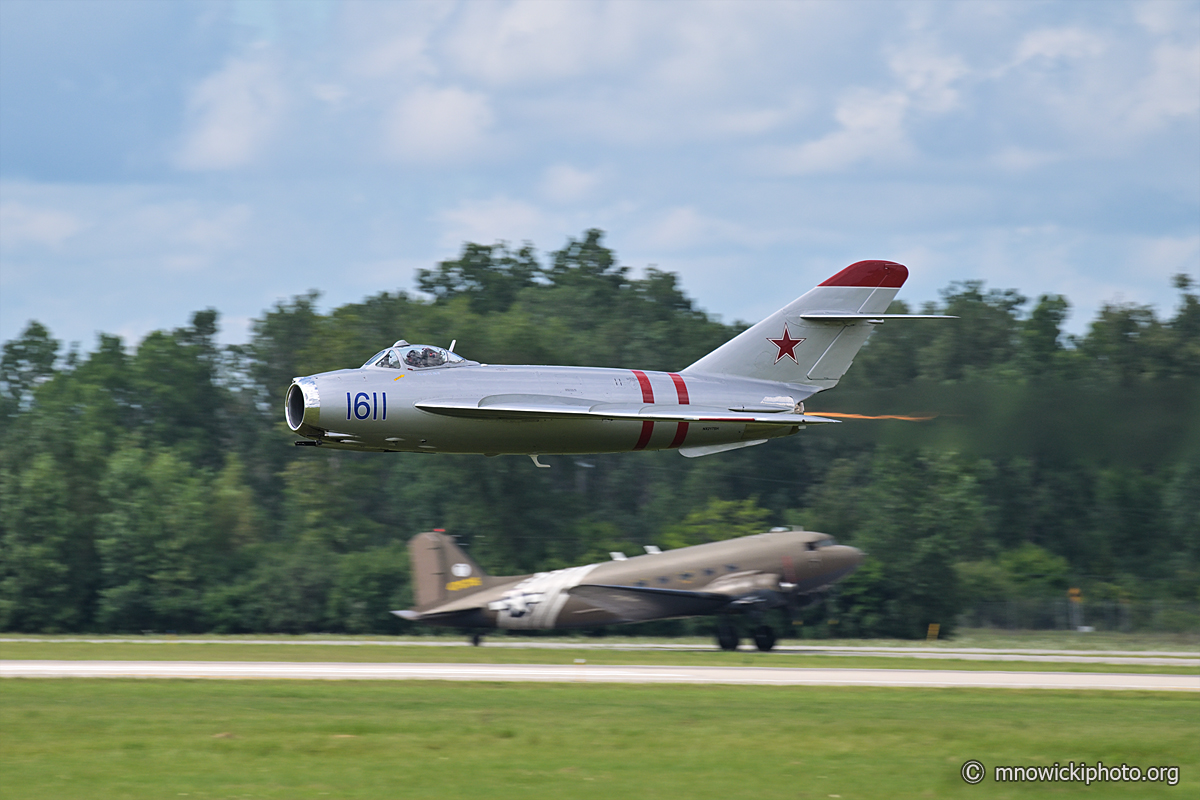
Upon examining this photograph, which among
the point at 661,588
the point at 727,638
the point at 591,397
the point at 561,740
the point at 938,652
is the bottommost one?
the point at 938,652

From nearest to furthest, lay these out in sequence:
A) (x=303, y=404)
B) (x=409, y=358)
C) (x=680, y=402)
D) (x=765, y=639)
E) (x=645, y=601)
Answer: (x=303, y=404), (x=409, y=358), (x=680, y=402), (x=765, y=639), (x=645, y=601)

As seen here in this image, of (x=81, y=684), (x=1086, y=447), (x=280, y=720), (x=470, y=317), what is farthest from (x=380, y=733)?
(x=470, y=317)

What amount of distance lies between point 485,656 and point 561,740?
17.7 metres

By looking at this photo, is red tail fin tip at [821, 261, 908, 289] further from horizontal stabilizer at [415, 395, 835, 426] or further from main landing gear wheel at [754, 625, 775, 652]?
main landing gear wheel at [754, 625, 775, 652]

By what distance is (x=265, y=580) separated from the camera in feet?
200

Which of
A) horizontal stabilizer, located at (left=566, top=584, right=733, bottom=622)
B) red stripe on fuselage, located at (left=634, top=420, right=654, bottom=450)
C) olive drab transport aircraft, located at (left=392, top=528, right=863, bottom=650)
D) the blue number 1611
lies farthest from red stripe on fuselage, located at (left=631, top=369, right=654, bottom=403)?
horizontal stabilizer, located at (left=566, top=584, right=733, bottom=622)

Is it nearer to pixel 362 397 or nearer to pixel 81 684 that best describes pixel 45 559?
pixel 81 684

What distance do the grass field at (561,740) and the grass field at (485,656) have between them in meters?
7.76

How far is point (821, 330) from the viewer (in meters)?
24.7

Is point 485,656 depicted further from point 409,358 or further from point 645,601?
point 409,358

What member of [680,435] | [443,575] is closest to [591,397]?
[680,435]

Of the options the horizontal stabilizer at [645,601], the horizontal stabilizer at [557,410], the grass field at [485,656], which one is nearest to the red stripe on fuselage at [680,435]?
the horizontal stabilizer at [557,410]

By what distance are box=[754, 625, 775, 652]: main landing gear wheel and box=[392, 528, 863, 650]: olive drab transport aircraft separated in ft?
3.03

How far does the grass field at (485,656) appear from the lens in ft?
106
